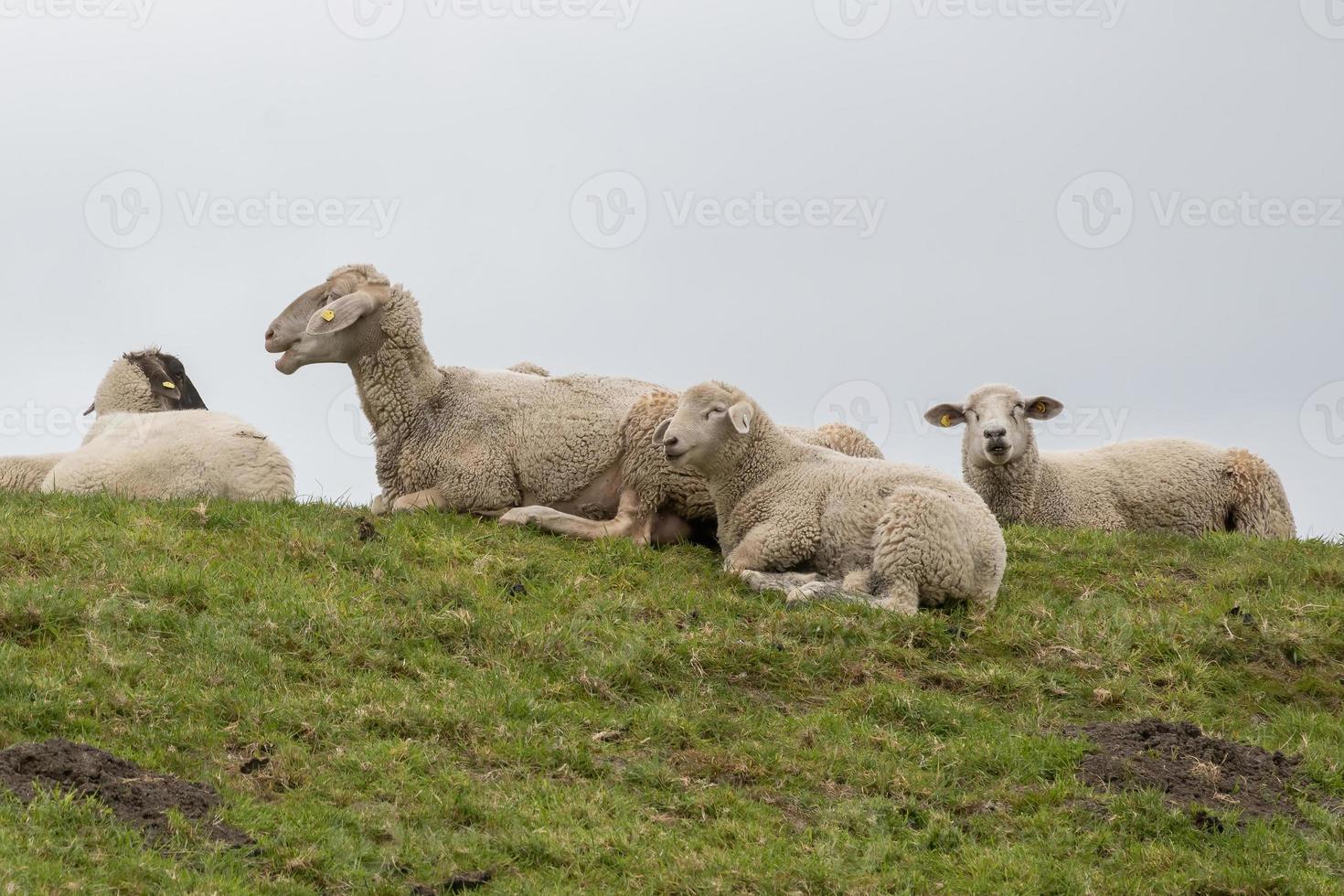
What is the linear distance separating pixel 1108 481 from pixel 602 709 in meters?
8.43

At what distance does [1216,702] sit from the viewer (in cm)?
997

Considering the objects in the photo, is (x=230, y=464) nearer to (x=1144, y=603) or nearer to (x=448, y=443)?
(x=448, y=443)

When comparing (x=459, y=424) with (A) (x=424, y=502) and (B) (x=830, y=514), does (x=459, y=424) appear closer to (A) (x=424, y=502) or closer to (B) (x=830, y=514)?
(A) (x=424, y=502)

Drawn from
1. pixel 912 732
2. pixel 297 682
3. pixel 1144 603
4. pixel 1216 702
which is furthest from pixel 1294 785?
pixel 297 682

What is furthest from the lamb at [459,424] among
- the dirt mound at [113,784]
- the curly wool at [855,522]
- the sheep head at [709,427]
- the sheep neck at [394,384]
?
the dirt mound at [113,784]

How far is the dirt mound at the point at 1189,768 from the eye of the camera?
8.41 m

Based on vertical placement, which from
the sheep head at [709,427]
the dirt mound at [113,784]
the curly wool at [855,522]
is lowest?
the dirt mound at [113,784]

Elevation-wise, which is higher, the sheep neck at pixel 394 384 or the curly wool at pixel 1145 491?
the sheep neck at pixel 394 384

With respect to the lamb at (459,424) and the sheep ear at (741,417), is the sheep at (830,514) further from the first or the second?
the lamb at (459,424)

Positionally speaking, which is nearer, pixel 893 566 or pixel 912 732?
pixel 912 732

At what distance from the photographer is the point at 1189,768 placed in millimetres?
8711

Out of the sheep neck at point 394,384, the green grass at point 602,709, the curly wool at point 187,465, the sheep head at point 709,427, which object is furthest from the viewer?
the sheep neck at point 394,384

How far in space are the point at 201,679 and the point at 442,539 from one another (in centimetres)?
313

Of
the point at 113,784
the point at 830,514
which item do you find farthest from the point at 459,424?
the point at 113,784
